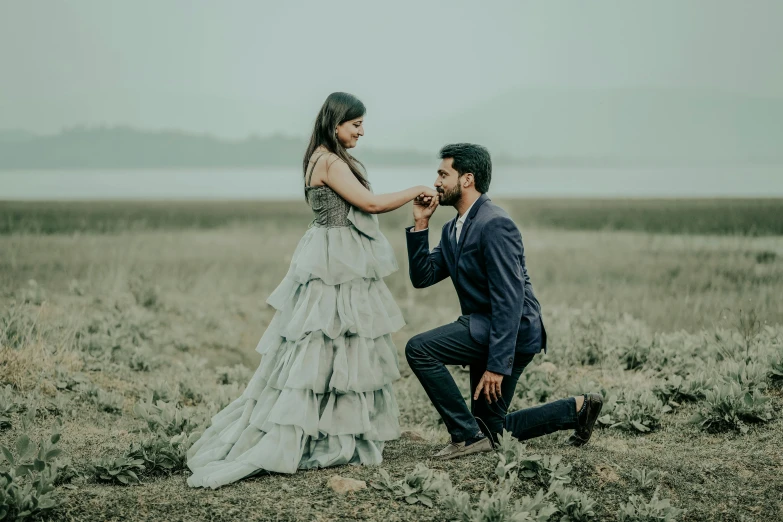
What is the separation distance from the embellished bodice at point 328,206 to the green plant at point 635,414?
9.32ft

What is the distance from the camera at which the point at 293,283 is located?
→ 5.68 m

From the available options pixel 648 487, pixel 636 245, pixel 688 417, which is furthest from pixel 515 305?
pixel 636 245

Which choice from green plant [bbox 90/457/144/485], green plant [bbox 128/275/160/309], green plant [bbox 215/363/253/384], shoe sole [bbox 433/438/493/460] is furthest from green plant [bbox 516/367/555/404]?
green plant [bbox 128/275/160/309]

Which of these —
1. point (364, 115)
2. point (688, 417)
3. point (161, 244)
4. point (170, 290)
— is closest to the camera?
point (364, 115)

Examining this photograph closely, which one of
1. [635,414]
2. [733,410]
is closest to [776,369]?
[733,410]

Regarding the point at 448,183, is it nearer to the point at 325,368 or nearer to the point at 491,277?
the point at 491,277

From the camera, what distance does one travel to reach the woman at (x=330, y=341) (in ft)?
17.5

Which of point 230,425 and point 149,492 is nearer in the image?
point 149,492

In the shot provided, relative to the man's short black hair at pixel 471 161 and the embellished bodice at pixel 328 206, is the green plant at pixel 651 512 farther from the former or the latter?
the embellished bodice at pixel 328 206

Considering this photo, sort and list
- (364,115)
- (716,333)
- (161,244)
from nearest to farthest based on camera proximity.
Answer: (364,115) < (716,333) < (161,244)

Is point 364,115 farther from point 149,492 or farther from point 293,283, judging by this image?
point 149,492

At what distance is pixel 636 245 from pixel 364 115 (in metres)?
14.5

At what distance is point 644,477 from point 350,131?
2.85 metres

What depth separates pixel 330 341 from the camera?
5.48 meters
